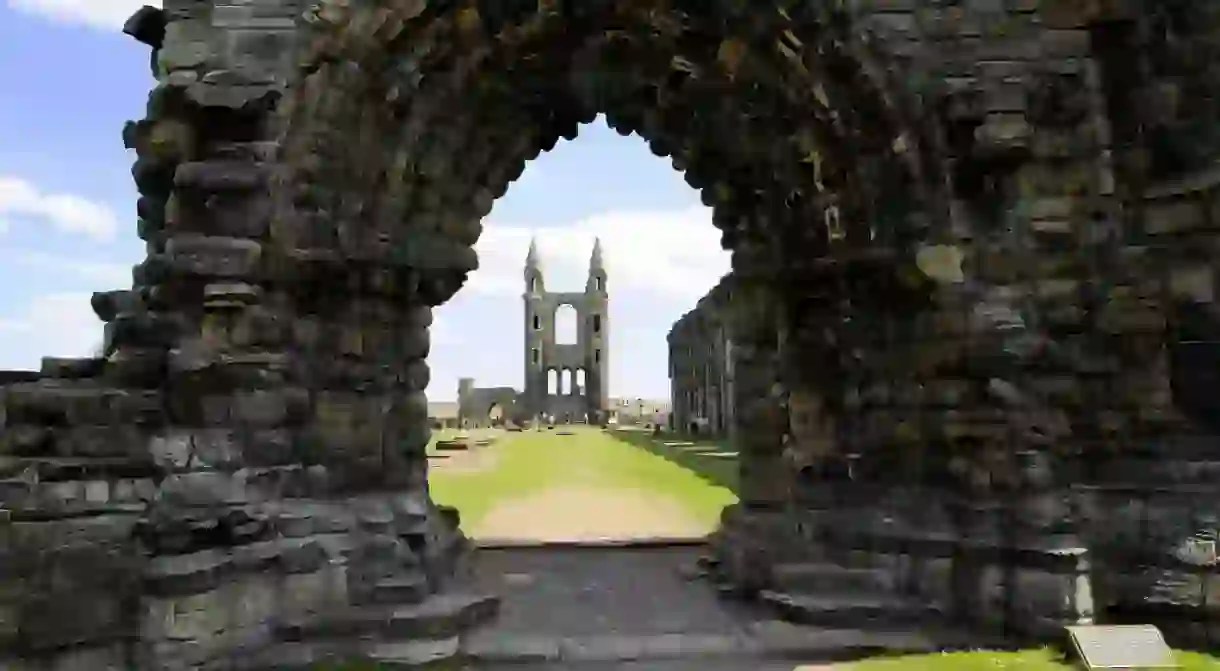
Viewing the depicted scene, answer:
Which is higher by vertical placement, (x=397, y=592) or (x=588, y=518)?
(x=397, y=592)

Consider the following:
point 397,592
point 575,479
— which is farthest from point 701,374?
point 397,592

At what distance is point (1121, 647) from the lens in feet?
17.9

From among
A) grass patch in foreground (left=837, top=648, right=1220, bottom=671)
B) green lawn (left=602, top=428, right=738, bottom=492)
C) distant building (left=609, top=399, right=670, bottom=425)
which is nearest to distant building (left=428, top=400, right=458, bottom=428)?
distant building (left=609, top=399, right=670, bottom=425)

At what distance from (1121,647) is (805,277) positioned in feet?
11.1

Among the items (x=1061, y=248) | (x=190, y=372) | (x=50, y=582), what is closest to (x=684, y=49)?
(x=1061, y=248)

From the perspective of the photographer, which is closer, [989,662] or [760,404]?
[989,662]

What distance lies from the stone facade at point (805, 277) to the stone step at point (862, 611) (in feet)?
0.44

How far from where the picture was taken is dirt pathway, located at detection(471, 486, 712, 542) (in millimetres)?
11203

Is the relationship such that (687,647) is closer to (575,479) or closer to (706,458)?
(575,479)

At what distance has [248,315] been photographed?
6.26m

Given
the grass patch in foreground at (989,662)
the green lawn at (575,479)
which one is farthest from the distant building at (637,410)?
the grass patch in foreground at (989,662)

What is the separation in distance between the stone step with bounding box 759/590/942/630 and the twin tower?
56.3 m

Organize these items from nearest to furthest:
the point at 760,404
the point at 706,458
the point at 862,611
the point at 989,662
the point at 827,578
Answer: the point at 989,662 < the point at 862,611 < the point at 827,578 < the point at 760,404 < the point at 706,458

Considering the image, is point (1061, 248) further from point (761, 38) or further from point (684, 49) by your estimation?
point (684, 49)
